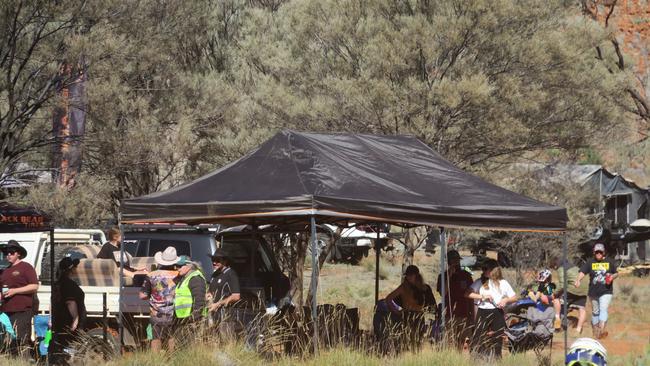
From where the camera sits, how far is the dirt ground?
54.8 feet

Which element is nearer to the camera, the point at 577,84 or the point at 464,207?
the point at 464,207

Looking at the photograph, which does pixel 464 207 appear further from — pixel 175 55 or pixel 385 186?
pixel 175 55

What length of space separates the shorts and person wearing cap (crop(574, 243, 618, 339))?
A: 737mm

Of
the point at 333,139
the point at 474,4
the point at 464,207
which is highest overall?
the point at 474,4

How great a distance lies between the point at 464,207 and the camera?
1107cm

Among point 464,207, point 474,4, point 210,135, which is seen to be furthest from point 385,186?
point 210,135

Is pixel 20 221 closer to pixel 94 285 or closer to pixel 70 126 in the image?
pixel 94 285

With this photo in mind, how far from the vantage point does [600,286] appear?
1636cm

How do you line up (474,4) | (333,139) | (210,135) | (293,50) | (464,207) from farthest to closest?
(210,135)
(293,50)
(474,4)
(333,139)
(464,207)

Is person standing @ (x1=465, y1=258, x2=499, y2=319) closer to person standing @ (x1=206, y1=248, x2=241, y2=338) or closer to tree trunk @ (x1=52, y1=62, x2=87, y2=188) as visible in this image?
person standing @ (x1=206, y1=248, x2=241, y2=338)

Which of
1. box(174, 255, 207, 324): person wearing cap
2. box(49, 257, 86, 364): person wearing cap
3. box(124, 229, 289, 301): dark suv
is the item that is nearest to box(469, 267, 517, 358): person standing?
box(124, 229, 289, 301): dark suv

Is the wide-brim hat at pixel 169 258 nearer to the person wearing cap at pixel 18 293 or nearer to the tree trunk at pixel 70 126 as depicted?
the person wearing cap at pixel 18 293

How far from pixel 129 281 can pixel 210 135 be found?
1304cm

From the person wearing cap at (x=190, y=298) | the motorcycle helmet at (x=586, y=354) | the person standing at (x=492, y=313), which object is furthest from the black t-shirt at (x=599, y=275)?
the motorcycle helmet at (x=586, y=354)
